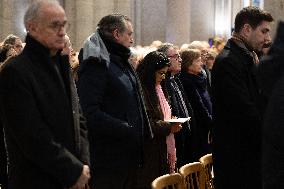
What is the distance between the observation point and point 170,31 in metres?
16.2

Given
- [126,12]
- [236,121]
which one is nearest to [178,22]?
[126,12]

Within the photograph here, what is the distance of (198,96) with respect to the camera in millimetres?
6934

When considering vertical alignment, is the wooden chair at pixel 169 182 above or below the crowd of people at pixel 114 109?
below

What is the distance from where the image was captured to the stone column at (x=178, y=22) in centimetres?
1608

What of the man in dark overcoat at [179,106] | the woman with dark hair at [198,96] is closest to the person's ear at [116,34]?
the man in dark overcoat at [179,106]

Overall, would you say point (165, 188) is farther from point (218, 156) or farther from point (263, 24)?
point (263, 24)

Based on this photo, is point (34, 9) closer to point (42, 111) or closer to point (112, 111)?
point (42, 111)

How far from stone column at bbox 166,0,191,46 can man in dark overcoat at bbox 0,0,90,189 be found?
1250 cm

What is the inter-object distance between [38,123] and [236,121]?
1476mm

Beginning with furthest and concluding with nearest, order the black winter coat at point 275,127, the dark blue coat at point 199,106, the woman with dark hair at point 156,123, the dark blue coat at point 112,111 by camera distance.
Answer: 1. the dark blue coat at point 199,106
2. the woman with dark hair at point 156,123
3. the dark blue coat at point 112,111
4. the black winter coat at point 275,127

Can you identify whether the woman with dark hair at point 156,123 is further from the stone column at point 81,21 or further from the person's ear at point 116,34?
the stone column at point 81,21

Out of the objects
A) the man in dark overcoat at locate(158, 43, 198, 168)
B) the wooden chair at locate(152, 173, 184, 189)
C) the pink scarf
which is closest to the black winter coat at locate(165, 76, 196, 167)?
the man in dark overcoat at locate(158, 43, 198, 168)

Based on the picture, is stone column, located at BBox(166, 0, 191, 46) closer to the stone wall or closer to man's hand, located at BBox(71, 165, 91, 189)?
the stone wall

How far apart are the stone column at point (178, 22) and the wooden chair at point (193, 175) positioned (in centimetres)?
1163
